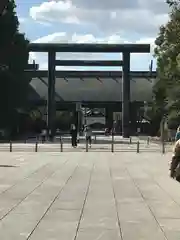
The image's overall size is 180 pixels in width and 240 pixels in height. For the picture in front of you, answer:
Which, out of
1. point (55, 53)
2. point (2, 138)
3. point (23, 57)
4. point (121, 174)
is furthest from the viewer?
point (55, 53)

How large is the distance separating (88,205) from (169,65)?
1155 inches

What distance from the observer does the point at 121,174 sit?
2016cm

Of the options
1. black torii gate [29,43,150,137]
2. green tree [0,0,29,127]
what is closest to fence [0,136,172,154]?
green tree [0,0,29,127]

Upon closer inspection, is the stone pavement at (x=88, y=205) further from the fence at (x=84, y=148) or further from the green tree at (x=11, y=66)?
the green tree at (x=11, y=66)

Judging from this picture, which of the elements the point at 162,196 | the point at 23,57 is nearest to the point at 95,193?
the point at 162,196

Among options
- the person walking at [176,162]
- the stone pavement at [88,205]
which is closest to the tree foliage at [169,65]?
the stone pavement at [88,205]

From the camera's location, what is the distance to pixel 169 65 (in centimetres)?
4053

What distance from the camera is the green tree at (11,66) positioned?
6481 centimetres

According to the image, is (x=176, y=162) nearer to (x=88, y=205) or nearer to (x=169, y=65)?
(x=88, y=205)

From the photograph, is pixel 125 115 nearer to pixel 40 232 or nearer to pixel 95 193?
pixel 95 193

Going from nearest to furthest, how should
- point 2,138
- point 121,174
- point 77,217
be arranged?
1. point 77,217
2. point 121,174
3. point 2,138

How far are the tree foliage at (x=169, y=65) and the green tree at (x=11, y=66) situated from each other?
16.2 metres

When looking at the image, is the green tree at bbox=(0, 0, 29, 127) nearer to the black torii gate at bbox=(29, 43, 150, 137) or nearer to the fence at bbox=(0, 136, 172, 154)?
the black torii gate at bbox=(29, 43, 150, 137)

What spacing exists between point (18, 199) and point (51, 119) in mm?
64897
